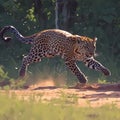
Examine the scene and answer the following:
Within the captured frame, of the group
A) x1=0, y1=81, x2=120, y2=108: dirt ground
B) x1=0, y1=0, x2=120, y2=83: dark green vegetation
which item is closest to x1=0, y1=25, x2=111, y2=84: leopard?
x1=0, y1=81, x2=120, y2=108: dirt ground

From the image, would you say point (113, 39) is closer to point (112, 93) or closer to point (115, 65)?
→ point (115, 65)

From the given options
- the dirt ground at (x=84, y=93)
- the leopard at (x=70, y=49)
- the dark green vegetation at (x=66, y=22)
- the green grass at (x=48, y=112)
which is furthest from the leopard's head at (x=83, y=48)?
the green grass at (x=48, y=112)

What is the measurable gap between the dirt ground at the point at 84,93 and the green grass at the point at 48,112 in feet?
3.55

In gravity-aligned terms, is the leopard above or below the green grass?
above

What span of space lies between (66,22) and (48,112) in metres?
14.2

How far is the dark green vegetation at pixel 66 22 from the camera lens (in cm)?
2022

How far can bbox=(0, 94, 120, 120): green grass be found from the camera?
302 inches

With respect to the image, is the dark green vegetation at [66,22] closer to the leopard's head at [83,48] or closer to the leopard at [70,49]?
the leopard at [70,49]

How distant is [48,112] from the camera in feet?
25.7

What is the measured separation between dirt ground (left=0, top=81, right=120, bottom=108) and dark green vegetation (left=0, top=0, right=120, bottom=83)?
5.62 meters

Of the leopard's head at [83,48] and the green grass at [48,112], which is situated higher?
the leopard's head at [83,48]

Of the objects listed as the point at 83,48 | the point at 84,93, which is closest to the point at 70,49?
the point at 83,48

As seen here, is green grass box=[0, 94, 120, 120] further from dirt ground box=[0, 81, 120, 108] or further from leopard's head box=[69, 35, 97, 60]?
leopard's head box=[69, 35, 97, 60]

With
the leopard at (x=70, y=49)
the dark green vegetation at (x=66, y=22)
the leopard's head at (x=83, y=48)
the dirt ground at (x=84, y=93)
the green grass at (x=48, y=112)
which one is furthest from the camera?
the dark green vegetation at (x=66, y=22)
